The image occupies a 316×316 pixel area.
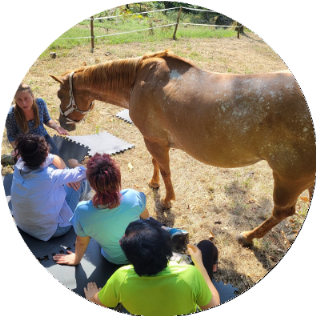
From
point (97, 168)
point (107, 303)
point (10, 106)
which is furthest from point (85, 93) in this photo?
point (107, 303)

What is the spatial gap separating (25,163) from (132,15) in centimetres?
171

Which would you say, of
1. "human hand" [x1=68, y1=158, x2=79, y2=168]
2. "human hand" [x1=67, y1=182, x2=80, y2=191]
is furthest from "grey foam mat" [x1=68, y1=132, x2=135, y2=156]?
"human hand" [x1=67, y1=182, x2=80, y2=191]

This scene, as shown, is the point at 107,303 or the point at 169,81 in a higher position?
the point at 169,81

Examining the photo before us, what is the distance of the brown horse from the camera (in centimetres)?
193

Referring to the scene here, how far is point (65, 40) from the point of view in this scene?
8.39ft

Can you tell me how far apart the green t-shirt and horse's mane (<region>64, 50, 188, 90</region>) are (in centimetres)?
202

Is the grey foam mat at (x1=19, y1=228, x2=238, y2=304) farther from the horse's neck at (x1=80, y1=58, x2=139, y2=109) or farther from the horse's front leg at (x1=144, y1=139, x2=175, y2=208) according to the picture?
the horse's neck at (x1=80, y1=58, x2=139, y2=109)

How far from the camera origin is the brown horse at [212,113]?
6.35 ft

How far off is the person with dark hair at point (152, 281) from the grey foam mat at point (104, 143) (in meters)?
1.58

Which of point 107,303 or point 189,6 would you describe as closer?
point 107,303

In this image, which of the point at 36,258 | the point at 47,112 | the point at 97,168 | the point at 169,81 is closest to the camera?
the point at 97,168

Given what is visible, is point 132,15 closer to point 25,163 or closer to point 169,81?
point 169,81

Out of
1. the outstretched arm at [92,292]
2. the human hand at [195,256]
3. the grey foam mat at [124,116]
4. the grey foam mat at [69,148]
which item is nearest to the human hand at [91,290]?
the outstretched arm at [92,292]

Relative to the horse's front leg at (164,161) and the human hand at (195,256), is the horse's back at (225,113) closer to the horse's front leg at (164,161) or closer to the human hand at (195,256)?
the horse's front leg at (164,161)
